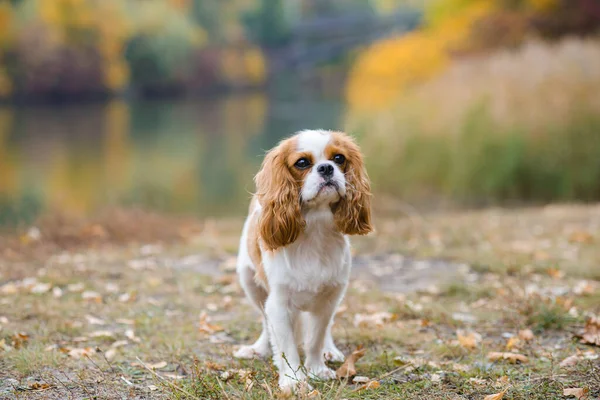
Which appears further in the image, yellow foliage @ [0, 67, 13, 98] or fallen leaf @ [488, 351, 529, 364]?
yellow foliage @ [0, 67, 13, 98]

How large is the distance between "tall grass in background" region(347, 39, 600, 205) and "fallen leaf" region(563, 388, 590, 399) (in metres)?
8.16

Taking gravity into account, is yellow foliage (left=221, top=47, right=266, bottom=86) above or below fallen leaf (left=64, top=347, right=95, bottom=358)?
above

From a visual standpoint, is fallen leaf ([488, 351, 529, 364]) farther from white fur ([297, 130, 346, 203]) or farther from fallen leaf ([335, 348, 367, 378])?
white fur ([297, 130, 346, 203])

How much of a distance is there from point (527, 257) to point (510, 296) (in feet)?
5.38

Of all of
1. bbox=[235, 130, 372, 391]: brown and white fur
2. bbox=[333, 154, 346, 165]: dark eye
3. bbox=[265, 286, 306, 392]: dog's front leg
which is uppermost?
bbox=[333, 154, 346, 165]: dark eye

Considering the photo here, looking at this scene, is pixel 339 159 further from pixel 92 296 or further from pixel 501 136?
pixel 501 136

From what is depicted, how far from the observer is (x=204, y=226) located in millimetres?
9953

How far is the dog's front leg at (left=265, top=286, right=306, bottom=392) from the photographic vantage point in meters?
3.49

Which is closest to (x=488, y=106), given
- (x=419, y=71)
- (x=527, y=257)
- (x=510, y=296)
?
(x=419, y=71)

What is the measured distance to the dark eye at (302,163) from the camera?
3.37 metres

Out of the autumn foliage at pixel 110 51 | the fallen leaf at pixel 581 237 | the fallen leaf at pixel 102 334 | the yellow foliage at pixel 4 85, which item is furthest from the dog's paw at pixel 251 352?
the yellow foliage at pixel 4 85

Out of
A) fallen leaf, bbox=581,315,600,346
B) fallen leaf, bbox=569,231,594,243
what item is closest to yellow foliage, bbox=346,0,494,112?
fallen leaf, bbox=569,231,594,243

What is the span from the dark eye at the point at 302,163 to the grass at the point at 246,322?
1030mm

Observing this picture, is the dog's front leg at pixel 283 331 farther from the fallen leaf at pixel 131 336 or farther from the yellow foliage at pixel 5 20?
the yellow foliage at pixel 5 20
